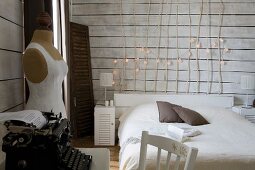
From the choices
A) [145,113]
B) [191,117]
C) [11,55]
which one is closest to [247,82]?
[191,117]

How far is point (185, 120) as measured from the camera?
3.12 metres

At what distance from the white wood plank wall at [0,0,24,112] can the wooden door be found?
178 centimetres

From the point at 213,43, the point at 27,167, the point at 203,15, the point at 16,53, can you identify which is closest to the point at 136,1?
the point at 203,15

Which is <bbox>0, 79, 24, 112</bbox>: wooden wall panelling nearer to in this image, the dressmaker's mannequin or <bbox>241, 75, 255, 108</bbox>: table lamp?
the dressmaker's mannequin

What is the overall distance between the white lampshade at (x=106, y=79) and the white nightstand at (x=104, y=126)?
327 millimetres

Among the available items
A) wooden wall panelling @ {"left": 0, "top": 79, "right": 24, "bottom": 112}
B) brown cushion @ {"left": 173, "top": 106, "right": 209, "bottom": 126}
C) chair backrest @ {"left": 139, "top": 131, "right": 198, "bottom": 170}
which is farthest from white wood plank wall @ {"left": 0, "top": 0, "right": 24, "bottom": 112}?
brown cushion @ {"left": 173, "top": 106, "right": 209, "bottom": 126}

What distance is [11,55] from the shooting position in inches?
63.8

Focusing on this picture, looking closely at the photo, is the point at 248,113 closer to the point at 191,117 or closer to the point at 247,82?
the point at 247,82

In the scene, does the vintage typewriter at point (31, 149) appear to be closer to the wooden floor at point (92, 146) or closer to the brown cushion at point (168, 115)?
the wooden floor at point (92, 146)

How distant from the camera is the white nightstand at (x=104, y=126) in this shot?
365cm

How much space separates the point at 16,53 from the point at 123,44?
92.0 inches

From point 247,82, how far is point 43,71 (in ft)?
9.99

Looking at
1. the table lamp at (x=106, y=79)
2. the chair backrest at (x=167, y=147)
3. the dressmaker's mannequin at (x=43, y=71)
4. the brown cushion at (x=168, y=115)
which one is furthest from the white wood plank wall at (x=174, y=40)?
the chair backrest at (x=167, y=147)

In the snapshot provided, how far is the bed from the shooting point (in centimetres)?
196
